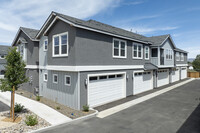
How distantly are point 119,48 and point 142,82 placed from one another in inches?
251

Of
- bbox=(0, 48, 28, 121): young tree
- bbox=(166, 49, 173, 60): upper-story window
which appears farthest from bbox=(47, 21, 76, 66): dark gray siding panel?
bbox=(166, 49, 173, 60): upper-story window

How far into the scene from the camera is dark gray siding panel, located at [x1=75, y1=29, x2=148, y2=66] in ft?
31.1

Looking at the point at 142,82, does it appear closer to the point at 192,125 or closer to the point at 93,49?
the point at 93,49

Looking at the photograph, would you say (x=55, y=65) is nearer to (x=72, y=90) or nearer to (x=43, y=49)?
(x=72, y=90)

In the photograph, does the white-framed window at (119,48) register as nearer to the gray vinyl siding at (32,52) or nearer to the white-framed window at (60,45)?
the white-framed window at (60,45)

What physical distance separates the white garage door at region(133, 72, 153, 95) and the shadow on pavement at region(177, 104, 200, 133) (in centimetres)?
697

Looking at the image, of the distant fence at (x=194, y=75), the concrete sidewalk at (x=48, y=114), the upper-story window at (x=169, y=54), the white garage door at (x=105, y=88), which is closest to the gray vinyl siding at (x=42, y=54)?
the concrete sidewalk at (x=48, y=114)

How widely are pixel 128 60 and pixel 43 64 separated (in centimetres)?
914

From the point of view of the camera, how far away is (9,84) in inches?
297

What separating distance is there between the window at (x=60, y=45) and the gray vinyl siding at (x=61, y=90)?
1.66m

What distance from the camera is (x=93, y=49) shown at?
10.4 m

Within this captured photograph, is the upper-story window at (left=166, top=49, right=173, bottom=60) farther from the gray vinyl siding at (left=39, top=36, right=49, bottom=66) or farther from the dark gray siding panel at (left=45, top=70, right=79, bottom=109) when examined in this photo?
the gray vinyl siding at (left=39, top=36, right=49, bottom=66)

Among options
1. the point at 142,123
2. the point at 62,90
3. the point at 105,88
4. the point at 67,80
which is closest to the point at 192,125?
the point at 142,123

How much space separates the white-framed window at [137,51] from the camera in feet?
49.9
